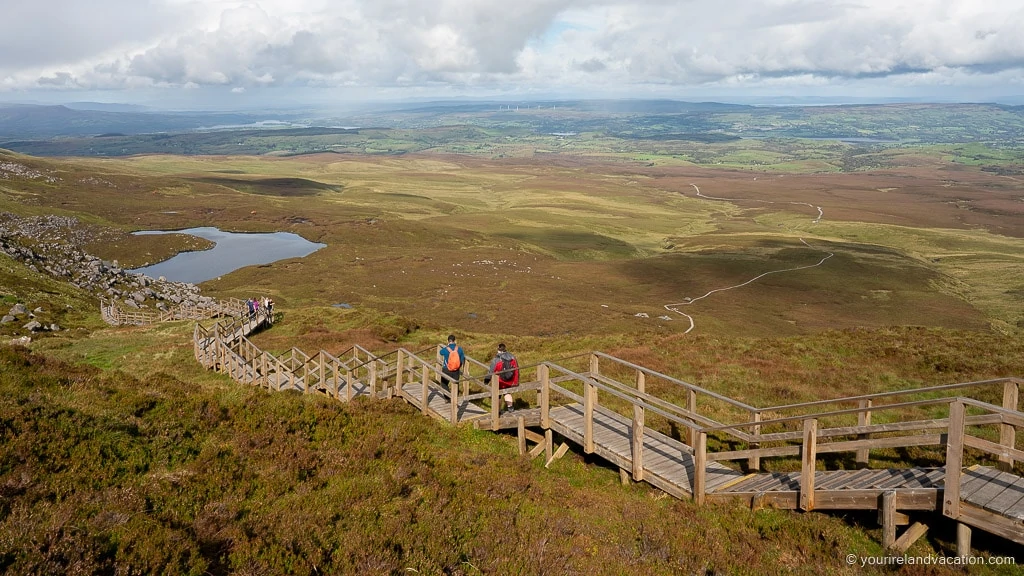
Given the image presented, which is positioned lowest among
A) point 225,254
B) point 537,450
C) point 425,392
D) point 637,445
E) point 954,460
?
point 225,254

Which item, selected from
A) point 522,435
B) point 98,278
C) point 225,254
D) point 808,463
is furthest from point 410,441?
point 225,254

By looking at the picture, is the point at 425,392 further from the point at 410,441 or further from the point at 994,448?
the point at 994,448

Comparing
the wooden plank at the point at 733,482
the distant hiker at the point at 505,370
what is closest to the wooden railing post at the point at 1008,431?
the wooden plank at the point at 733,482

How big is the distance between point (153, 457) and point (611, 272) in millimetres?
79792

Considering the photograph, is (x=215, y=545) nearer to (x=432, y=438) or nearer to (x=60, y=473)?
(x=60, y=473)

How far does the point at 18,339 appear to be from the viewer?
94.8 feet

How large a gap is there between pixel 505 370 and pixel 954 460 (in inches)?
378

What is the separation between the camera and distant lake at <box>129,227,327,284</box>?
83.8 meters

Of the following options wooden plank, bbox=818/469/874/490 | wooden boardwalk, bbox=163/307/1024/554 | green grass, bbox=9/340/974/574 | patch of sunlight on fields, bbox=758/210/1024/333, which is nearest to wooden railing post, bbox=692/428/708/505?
wooden boardwalk, bbox=163/307/1024/554

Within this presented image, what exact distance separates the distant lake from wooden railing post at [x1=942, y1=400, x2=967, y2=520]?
84.4 m

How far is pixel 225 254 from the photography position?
325ft

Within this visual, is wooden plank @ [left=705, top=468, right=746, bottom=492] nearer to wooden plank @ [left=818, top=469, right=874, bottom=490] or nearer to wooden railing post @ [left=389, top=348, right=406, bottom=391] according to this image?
wooden plank @ [left=818, top=469, right=874, bottom=490]

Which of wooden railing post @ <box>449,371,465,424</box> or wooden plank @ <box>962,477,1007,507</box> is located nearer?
wooden plank @ <box>962,477,1007,507</box>

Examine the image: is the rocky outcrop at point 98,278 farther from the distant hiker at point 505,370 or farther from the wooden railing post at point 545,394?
the wooden railing post at point 545,394
